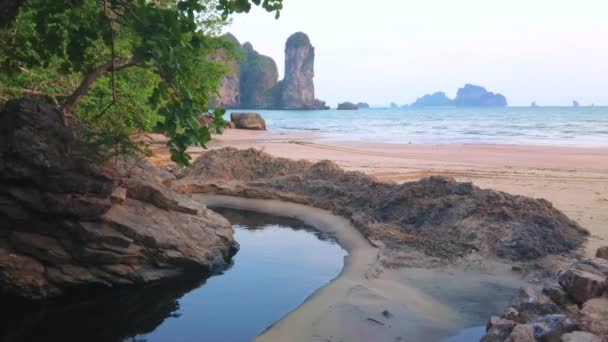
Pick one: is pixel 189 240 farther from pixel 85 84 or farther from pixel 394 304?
pixel 394 304

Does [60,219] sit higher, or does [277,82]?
[277,82]

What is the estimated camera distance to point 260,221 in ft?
41.2

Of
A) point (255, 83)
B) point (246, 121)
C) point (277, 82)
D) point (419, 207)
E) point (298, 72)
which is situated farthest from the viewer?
point (277, 82)

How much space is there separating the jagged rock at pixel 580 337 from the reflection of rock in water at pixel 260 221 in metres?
7.02

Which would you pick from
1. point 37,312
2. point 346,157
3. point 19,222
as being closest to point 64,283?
point 37,312

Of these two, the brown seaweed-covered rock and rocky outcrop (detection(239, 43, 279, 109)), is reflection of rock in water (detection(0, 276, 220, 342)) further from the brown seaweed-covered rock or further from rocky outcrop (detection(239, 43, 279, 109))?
rocky outcrop (detection(239, 43, 279, 109))

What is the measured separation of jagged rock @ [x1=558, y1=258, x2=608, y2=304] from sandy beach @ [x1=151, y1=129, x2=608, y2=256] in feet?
9.91

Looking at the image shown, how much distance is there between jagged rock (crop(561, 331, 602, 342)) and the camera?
4.20 meters

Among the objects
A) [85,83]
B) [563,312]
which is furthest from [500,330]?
[85,83]

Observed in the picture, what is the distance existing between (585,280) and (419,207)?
5.69 m

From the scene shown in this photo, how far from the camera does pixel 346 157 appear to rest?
24.5 metres

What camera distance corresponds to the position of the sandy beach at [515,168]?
12117 millimetres

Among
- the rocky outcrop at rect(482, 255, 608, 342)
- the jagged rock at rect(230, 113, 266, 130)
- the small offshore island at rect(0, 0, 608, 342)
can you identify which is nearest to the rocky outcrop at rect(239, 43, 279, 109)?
the jagged rock at rect(230, 113, 266, 130)

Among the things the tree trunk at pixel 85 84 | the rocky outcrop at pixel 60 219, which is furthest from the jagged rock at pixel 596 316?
the rocky outcrop at pixel 60 219
